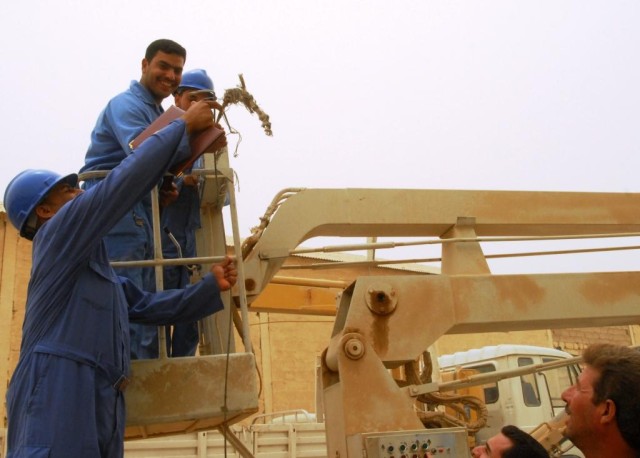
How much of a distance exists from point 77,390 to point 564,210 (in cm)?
300

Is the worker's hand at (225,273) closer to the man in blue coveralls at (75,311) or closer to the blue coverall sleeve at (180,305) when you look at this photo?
the blue coverall sleeve at (180,305)

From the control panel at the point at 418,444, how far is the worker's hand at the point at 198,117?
157cm

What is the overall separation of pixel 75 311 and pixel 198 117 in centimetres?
95

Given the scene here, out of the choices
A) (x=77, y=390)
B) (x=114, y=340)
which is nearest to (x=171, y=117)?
(x=114, y=340)

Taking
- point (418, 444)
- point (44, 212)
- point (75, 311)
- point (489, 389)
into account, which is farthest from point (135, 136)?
point (489, 389)

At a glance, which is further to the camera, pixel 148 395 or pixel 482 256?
pixel 482 256

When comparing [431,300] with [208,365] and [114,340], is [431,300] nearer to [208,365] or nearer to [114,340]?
[208,365]

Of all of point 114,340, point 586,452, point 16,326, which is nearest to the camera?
point 586,452

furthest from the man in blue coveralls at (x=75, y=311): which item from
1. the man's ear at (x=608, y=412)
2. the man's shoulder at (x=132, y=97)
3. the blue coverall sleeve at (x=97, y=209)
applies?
the man's ear at (x=608, y=412)

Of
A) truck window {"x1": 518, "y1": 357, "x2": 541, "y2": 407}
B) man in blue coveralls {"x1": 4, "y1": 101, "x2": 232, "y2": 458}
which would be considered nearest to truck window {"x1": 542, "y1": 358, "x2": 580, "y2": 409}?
truck window {"x1": 518, "y1": 357, "x2": 541, "y2": 407}

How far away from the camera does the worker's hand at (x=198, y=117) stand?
3258 millimetres

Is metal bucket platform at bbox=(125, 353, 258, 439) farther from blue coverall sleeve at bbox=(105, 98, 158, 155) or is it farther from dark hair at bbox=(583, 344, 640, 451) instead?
→ dark hair at bbox=(583, 344, 640, 451)

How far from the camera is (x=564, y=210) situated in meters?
4.55

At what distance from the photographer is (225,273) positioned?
3.49 m
